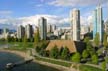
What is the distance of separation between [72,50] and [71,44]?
2561 mm

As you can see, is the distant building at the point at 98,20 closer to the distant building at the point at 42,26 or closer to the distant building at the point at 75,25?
the distant building at the point at 75,25

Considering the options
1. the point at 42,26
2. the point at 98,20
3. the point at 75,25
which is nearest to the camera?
the point at 75,25

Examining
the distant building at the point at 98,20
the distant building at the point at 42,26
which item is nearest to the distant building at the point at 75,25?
the distant building at the point at 98,20

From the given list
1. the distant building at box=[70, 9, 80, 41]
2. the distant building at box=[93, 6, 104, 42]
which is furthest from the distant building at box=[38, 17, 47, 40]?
the distant building at box=[93, 6, 104, 42]

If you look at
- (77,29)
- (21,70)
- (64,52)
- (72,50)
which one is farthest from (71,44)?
(77,29)

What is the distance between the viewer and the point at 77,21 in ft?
418

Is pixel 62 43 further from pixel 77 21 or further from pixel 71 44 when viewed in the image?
pixel 77 21

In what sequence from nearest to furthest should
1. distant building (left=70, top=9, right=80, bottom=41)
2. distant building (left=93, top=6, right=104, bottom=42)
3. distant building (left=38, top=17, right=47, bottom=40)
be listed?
distant building (left=70, top=9, right=80, bottom=41) < distant building (left=93, top=6, right=104, bottom=42) < distant building (left=38, top=17, right=47, bottom=40)

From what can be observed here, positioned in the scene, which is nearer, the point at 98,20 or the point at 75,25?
the point at 75,25

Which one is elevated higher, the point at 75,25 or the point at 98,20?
the point at 98,20

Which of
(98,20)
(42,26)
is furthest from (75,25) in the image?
(42,26)

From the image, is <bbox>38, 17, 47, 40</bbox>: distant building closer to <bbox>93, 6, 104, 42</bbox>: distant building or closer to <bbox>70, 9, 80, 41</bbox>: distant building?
<bbox>70, 9, 80, 41</bbox>: distant building

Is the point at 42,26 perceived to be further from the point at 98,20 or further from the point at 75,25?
the point at 98,20

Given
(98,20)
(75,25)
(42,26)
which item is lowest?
(75,25)
